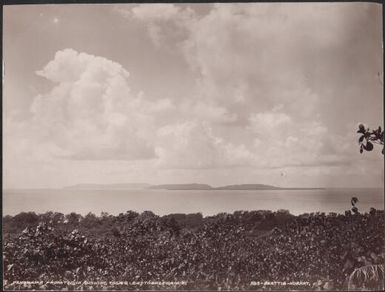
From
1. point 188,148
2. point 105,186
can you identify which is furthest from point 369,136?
point 105,186

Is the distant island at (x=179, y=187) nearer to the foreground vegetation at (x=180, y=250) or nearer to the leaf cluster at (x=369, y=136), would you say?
the foreground vegetation at (x=180, y=250)

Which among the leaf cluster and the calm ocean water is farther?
the calm ocean water

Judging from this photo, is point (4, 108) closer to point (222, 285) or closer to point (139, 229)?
point (139, 229)

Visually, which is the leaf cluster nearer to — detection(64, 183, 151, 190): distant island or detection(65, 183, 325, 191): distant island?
detection(65, 183, 325, 191): distant island

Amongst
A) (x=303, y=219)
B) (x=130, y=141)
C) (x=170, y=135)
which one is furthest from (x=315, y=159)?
(x=130, y=141)

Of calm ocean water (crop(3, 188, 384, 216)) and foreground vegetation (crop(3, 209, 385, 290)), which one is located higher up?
calm ocean water (crop(3, 188, 384, 216))

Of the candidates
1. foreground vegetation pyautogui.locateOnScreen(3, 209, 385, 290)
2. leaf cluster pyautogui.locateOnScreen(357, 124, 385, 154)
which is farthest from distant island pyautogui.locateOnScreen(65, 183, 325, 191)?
leaf cluster pyautogui.locateOnScreen(357, 124, 385, 154)

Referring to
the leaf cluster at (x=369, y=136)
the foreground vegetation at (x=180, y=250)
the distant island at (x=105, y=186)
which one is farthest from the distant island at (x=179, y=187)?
the leaf cluster at (x=369, y=136)

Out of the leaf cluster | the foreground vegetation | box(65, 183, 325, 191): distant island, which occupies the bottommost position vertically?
the foreground vegetation
